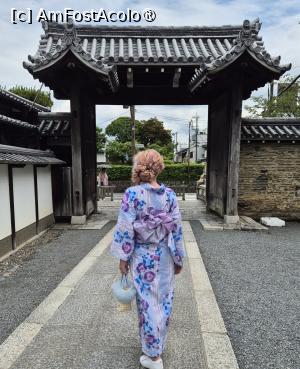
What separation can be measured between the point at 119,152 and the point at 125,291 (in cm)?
3189

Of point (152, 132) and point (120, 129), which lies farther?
point (120, 129)

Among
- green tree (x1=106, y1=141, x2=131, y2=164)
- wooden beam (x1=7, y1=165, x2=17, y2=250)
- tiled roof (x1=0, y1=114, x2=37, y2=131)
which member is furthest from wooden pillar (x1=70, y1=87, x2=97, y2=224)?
green tree (x1=106, y1=141, x2=131, y2=164)

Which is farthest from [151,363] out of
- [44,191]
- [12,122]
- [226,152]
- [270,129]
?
[270,129]

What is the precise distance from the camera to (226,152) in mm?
8258

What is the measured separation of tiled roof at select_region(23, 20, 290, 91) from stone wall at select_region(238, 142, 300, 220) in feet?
8.80

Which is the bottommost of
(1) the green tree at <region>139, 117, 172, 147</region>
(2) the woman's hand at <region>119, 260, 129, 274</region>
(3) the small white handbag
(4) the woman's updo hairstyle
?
(3) the small white handbag

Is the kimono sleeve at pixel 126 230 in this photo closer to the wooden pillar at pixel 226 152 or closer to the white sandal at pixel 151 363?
the white sandal at pixel 151 363

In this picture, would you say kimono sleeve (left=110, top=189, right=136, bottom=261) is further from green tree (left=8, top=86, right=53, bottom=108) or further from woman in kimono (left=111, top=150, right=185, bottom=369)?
green tree (left=8, top=86, right=53, bottom=108)

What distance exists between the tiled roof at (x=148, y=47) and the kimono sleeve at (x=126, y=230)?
5252 mm

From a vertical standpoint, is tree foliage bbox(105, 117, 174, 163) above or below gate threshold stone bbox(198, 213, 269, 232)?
above

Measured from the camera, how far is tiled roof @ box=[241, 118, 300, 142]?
28.5 ft

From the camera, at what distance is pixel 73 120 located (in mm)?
7941

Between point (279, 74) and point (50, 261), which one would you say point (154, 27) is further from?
point (50, 261)

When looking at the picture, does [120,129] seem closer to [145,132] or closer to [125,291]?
[145,132]
